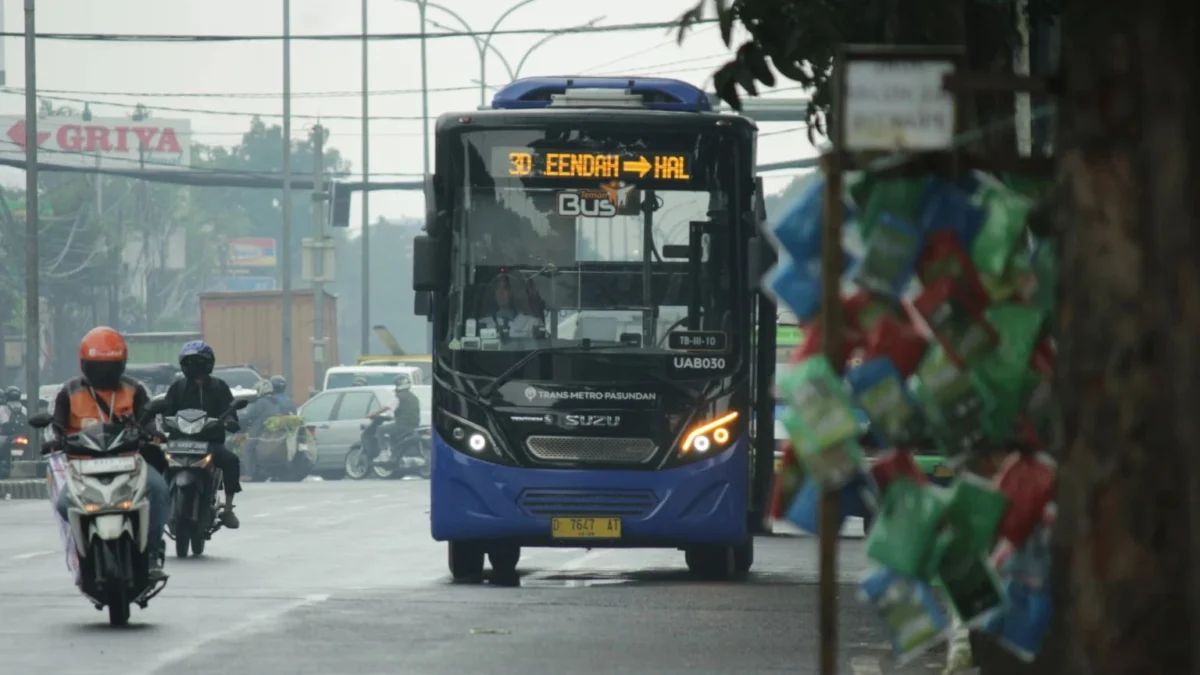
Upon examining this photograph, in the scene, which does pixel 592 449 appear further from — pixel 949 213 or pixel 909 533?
pixel 909 533

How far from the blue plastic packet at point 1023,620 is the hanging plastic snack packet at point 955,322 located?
604mm

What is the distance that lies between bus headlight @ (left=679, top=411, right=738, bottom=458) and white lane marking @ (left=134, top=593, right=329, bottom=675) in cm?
274

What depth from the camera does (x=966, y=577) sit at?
613cm

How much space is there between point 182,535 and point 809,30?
1090 centimetres

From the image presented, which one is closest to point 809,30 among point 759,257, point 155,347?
point 759,257

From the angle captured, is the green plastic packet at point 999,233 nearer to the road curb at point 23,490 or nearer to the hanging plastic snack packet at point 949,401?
the hanging plastic snack packet at point 949,401

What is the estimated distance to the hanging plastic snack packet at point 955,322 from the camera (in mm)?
6262

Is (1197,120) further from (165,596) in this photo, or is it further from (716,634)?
(165,596)

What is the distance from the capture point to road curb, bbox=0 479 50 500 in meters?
34.3

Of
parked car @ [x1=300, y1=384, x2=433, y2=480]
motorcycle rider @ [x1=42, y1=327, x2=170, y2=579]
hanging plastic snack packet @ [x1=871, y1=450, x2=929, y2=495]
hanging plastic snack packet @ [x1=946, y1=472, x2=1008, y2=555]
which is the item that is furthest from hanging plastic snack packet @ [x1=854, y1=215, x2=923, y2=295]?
parked car @ [x1=300, y1=384, x2=433, y2=480]

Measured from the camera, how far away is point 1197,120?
5.73m

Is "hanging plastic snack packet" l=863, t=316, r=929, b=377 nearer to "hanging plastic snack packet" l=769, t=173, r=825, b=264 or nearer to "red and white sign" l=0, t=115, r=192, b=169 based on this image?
"hanging plastic snack packet" l=769, t=173, r=825, b=264

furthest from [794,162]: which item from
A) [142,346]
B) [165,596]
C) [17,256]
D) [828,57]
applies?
[828,57]

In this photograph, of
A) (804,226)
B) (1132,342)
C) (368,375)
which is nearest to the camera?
(1132,342)
